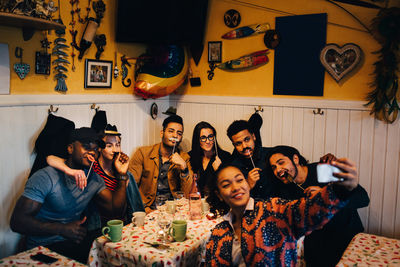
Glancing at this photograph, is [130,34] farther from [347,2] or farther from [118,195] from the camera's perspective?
[347,2]

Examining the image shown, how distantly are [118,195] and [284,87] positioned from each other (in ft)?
5.82

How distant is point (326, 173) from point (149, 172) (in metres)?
2.25

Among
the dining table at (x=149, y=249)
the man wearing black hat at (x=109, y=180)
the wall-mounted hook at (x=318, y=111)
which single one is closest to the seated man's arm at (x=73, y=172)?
the man wearing black hat at (x=109, y=180)

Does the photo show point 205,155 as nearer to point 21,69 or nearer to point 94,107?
point 94,107

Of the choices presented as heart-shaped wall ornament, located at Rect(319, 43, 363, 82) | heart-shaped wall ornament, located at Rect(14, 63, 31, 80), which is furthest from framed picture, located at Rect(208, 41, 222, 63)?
heart-shaped wall ornament, located at Rect(14, 63, 31, 80)

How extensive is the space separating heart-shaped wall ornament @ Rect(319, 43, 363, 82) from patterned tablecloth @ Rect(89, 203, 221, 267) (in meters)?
1.75

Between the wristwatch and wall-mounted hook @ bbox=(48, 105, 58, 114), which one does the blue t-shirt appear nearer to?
wall-mounted hook @ bbox=(48, 105, 58, 114)

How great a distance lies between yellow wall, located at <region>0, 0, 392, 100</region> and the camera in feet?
8.34

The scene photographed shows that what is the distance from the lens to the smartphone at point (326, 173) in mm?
1149

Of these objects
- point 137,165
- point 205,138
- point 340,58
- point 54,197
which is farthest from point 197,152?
point 340,58

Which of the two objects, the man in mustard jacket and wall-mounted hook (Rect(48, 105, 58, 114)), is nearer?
wall-mounted hook (Rect(48, 105, 58, 114))

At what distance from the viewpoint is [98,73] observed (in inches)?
120

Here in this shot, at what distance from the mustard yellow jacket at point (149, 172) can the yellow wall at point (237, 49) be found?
26.2 inches

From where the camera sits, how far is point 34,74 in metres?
2.55
